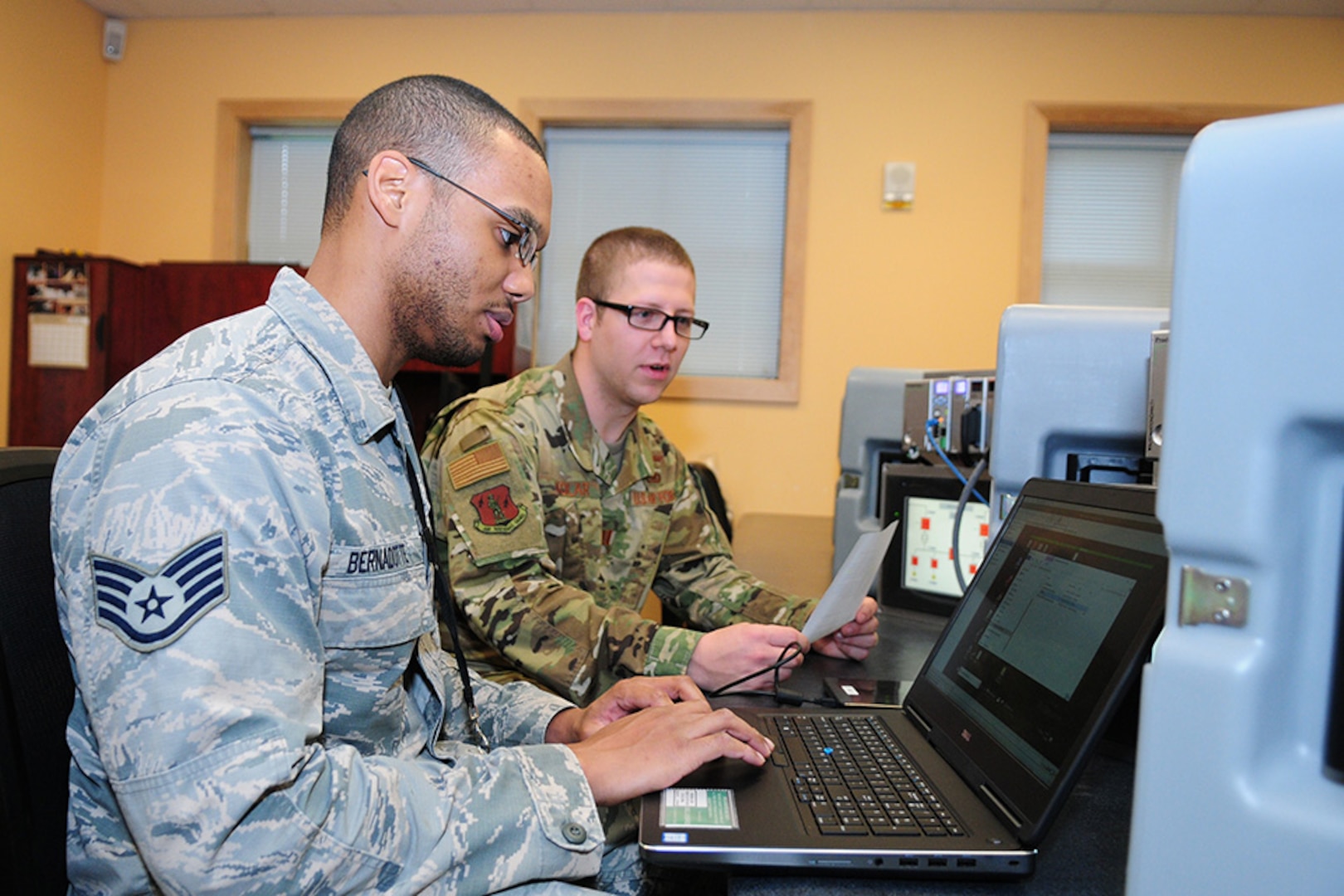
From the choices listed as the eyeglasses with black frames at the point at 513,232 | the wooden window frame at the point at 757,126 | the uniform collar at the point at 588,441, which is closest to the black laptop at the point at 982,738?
the eyeglasses with black frames at the point at 513,232

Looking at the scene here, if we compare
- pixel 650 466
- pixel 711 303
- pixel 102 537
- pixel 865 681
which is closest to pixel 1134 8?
pixel 711 303

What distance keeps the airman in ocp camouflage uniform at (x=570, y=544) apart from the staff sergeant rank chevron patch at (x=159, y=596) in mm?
668

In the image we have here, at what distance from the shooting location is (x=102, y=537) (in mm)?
607

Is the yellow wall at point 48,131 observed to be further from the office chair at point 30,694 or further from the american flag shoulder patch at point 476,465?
the office chair at point 30,694

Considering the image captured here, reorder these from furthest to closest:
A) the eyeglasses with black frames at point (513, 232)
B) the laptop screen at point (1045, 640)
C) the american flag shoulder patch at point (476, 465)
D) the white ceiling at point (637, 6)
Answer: the white ceiling at point (637, 6), the american flag shoulder patch at point (476, 465), the eyeglasses with black frames at point (513, 232), the laptop screen at point (1045, 640)

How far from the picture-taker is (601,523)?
1590 mm

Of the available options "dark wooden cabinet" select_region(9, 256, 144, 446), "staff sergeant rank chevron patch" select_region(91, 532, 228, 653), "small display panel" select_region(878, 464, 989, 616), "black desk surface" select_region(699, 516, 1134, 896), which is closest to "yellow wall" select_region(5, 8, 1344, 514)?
"dark wooden cabinet" select_region(9, 256, 144, 446)

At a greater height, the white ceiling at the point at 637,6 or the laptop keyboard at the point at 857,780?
the white ceiling at the point at 637,6

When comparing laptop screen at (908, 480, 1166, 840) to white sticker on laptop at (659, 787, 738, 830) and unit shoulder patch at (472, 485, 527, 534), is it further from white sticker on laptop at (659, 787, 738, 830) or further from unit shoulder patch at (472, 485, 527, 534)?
unit shoulder patch at (472, 485, 527, 534)

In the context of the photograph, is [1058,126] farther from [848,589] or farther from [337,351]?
[337,351]

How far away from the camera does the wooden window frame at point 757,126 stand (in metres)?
3.71

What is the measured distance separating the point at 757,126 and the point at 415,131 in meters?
3.14

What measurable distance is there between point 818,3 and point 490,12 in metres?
1.41

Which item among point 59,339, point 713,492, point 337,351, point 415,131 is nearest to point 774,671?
point 337,351
